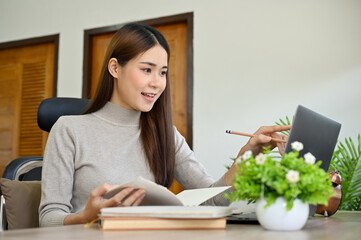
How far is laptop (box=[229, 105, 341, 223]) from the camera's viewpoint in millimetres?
902

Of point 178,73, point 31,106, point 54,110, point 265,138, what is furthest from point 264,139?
point 31,106

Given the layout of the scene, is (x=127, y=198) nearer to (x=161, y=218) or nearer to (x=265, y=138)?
(x=161, y=218)

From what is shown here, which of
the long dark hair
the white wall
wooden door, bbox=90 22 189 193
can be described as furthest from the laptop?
wooden door, bbox=90 22 189 193

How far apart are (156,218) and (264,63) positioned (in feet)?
7.57

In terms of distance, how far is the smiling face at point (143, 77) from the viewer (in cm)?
138

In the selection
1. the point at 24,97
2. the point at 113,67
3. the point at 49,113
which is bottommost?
the point at 49,113

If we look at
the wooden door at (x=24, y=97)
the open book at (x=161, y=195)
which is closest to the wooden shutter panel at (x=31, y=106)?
the wooden door at (x=24, y=97)

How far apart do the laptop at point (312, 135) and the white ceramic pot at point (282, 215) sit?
0.15 m

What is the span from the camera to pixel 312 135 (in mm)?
979

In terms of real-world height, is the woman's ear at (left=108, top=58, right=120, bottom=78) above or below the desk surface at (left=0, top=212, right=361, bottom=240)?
above

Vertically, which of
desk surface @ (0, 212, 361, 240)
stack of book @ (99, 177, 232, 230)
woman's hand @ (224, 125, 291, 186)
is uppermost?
woman's hand @ (224, 125, 291, 186)

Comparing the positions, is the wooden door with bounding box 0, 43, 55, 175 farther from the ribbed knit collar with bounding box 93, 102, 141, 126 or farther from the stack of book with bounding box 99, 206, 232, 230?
the stack of book with bounding box 99, 206, 232, 230

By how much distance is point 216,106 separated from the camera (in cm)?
304

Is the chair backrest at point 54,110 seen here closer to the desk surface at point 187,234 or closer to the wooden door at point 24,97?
the desk surface at point 187,234
